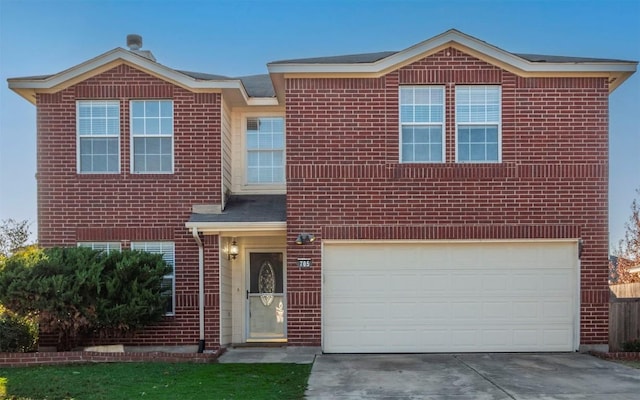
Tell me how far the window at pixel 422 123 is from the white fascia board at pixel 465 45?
2.14 feet

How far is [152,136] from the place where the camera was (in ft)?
39.9

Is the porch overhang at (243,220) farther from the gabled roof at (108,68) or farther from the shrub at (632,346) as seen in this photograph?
the shrub at (632,346)

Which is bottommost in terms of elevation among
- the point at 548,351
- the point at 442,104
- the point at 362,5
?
the point at 548,351

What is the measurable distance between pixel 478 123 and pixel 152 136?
6.39 meters

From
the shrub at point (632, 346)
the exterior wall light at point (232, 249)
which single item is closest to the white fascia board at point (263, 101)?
the exterior wall light at point (232, 249)

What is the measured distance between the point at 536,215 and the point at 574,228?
2.48ft

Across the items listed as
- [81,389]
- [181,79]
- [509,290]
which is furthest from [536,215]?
[81,389]

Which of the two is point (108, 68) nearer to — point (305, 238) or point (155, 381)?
point (305, 238)

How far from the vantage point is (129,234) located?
39.8 feet

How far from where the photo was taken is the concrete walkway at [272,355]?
35.7ft

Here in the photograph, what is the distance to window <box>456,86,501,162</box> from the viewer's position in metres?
11.7

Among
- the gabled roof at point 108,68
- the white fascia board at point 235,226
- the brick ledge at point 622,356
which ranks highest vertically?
the gabled roof at point 108,68

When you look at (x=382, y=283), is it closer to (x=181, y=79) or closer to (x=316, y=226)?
(x=316, y=226)

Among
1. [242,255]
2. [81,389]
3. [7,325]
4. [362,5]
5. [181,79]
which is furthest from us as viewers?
[362,5]
